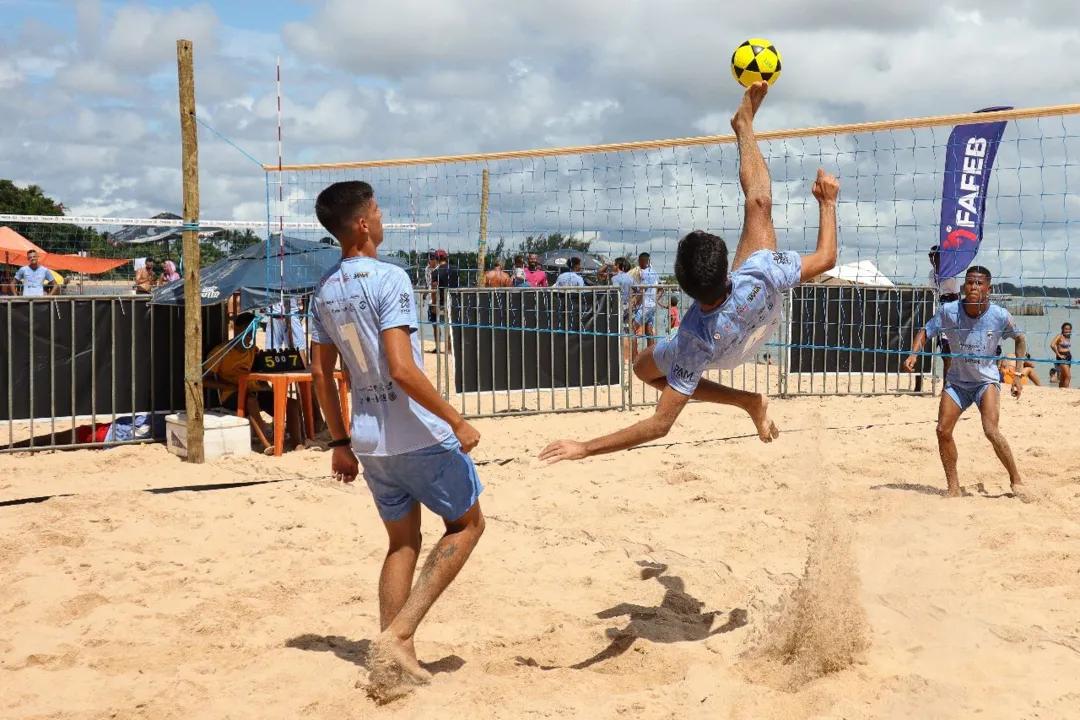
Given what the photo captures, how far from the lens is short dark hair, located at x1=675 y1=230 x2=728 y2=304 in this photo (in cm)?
386

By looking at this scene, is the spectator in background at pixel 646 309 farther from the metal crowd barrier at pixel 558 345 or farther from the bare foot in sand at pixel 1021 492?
the bare foot in sand at pixel 1021 492

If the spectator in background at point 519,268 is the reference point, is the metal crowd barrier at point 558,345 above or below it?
below

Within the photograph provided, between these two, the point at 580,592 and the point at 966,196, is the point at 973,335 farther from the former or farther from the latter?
the point at 580,592

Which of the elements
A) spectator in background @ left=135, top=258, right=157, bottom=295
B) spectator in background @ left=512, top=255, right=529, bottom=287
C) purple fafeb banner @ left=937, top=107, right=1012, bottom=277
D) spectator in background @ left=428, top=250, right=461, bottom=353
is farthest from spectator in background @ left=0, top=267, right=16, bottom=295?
purple fafeb banner @ left=937, top=107, right=1012, bottom=277

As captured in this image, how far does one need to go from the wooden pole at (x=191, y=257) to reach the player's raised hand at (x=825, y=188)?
504 cm

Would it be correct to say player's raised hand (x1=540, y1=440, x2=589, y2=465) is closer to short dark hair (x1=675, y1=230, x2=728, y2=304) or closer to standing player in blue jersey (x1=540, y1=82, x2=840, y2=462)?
standing player in blue jersey (x1=540, y1=82, x2=840, y2=462)

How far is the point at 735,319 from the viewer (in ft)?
13.1

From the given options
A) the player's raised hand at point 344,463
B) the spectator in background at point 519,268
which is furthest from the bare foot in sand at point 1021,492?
the player's raised hand at point 344,463

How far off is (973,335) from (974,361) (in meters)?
0.18

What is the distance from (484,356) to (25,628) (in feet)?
20.5

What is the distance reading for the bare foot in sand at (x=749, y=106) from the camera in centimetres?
461

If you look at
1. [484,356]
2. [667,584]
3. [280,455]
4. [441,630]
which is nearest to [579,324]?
[484,356]

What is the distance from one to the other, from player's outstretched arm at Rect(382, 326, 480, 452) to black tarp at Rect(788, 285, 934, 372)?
8768 millimetres

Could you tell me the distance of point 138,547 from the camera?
5367 millimetres
